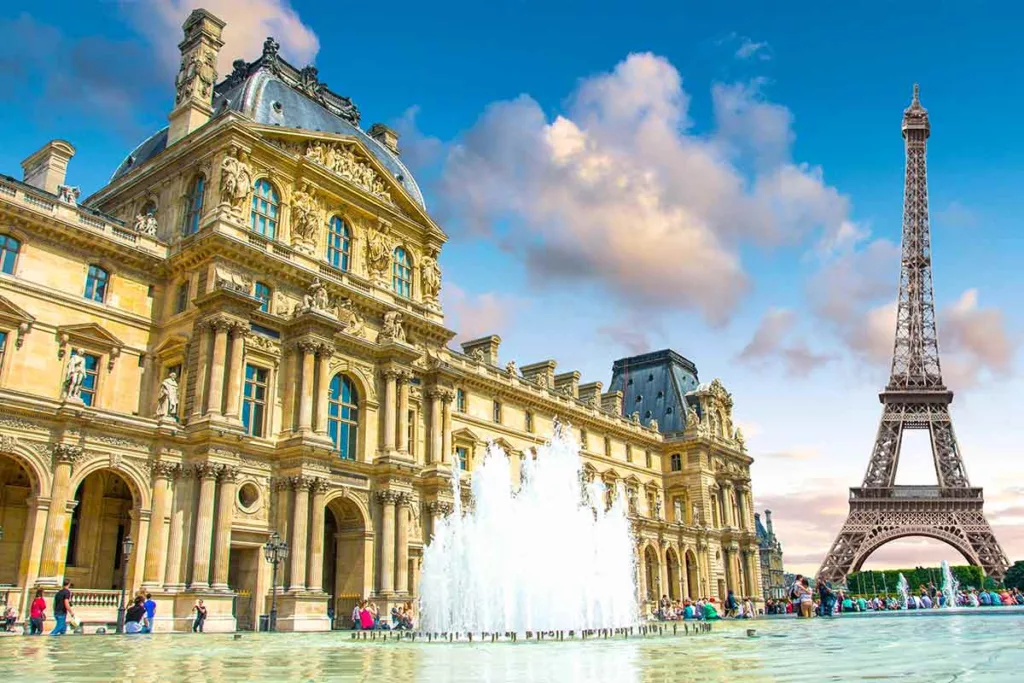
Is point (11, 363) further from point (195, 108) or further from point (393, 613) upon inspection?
point (393, 613)

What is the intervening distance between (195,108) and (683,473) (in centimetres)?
4557

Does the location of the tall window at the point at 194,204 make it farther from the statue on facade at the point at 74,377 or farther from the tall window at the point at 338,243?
the statue on facade at the point at 74,377

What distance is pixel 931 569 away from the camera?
123375 mm

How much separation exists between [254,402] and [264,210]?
8.10 metres

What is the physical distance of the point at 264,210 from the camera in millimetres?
35969

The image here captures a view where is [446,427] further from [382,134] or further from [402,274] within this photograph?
[382,134]

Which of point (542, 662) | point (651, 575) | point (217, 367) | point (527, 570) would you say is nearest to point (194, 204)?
point (217, 367)

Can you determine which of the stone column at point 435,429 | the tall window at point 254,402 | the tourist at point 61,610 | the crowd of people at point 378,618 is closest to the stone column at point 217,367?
the tall window at point 254,402

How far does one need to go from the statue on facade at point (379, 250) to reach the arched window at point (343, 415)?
589 centimetres

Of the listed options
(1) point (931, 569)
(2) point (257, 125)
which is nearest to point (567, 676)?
(2) point (257, 125)

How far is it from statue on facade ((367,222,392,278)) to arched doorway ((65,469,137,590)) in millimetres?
14410

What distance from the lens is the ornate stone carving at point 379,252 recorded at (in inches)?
1590

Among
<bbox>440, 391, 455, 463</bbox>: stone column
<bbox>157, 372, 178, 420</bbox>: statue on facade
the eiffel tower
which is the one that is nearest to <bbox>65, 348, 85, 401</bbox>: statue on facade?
<bbox>157, 372, 178, 420</bbox>: statue on facade

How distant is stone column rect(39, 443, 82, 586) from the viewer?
25938 mm
